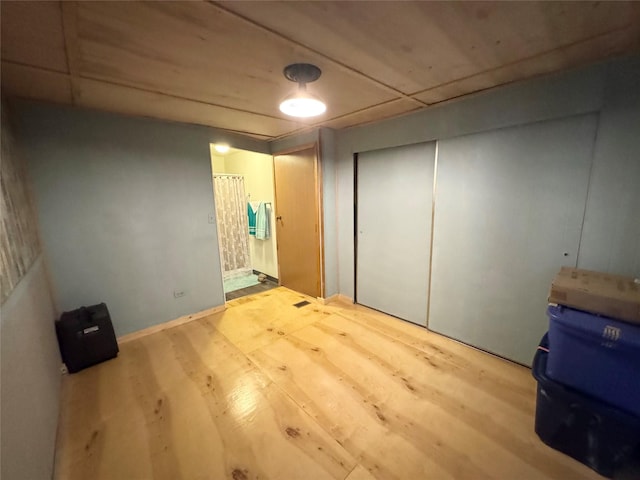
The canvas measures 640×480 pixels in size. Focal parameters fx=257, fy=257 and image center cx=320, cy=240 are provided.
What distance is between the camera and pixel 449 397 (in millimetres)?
1776

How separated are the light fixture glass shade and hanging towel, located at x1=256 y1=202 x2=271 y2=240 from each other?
8.16ft

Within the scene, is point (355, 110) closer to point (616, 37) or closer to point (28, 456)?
point (616, 37)

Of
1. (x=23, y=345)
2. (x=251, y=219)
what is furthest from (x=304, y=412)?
(x=251, y=219)

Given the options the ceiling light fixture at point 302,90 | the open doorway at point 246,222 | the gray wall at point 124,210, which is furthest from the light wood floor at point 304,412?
the ceiling light fixture at point 302,90

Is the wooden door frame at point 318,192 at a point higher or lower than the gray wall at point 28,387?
higher

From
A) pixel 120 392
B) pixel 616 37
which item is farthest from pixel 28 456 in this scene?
pixel 616 37

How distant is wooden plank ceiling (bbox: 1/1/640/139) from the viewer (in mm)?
1058

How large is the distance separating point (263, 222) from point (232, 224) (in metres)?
0.70

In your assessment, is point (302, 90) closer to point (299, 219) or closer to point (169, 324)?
point (299, 219)

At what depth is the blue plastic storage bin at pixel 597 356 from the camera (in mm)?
1174

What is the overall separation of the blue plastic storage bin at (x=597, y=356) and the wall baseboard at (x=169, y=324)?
10.2 feet

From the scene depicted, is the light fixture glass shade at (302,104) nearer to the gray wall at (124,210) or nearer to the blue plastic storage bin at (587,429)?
the gray wall at (124,210)

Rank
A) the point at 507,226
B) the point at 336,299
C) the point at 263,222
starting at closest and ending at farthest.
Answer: the point at 507,226, the point at 336,299, the point at 263,222

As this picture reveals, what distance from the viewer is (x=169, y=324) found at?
280 centimetres
